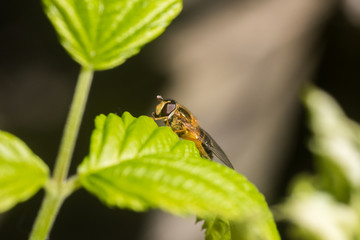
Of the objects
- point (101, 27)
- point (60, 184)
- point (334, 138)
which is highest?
point (101, 27)

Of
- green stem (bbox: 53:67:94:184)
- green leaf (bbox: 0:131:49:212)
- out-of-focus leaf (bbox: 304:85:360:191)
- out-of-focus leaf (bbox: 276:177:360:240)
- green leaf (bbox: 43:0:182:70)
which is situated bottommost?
out-of-focus leaf (bbox: 276:177:360:240)

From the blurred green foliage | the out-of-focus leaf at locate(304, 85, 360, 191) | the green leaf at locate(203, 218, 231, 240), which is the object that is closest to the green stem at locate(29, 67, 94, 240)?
the green leaf at locate(203, 218, 231, 240)

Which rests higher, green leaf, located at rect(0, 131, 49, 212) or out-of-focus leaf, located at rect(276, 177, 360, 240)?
green leaf, located at rect(0, 131, 49, 212)

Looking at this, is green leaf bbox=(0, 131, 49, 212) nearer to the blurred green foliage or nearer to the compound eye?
the compound eye

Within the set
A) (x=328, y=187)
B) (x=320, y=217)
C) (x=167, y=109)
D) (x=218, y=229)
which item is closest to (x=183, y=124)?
(x=167, y=109)

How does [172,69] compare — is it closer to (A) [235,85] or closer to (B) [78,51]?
(A) [235,85]

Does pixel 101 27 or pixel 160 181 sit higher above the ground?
pixel 101 27

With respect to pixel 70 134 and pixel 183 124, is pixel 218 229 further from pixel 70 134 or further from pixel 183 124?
pixel 183 124
